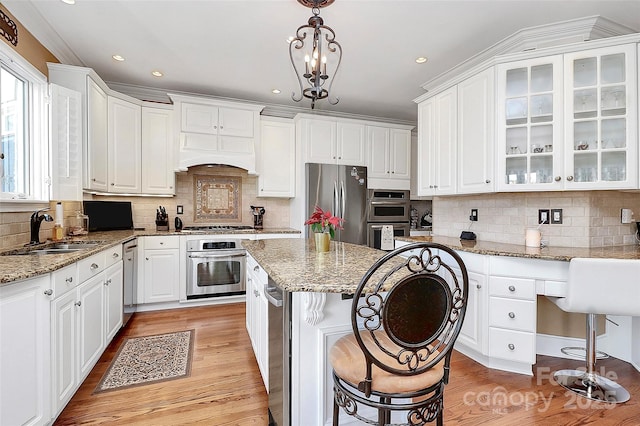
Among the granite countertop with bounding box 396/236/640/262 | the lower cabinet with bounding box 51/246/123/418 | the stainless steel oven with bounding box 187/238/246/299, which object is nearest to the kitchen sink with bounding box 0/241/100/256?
the lower cabinet with bounding box 51/246/123/418

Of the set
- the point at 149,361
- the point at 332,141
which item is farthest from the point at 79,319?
the point at 332,141

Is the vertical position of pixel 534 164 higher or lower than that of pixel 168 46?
lower

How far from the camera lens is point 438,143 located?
3166 mm

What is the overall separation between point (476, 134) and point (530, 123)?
40 cm

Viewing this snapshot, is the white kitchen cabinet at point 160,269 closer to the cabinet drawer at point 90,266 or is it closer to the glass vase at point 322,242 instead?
the cabinet drawer at point 90,266

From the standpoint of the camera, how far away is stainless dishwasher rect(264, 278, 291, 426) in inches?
53.6

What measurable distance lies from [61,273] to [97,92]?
7.38 ft

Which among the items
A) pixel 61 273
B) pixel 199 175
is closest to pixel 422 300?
pixel 61 273

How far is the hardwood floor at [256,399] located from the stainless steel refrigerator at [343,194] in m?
2.05

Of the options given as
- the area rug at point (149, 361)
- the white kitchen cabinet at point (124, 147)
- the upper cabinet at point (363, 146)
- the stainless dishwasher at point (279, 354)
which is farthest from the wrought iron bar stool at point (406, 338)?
the white kitchen cabinet at point (124, 147)

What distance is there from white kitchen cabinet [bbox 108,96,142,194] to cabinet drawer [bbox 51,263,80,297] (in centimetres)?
189

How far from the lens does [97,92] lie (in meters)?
3.10

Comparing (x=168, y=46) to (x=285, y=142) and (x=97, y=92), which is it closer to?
(x=97, y=92)

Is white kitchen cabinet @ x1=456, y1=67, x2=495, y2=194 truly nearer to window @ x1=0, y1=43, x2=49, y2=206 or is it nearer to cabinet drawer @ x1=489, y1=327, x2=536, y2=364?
cabinet drawer @ x1=489, y1=327, x2=536, y2=364
